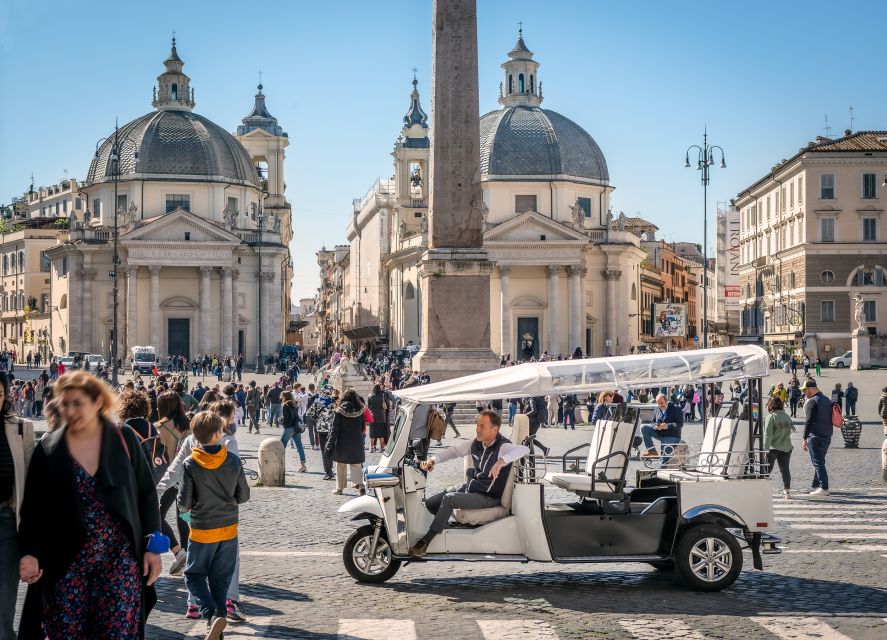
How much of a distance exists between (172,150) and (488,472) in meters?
67.6

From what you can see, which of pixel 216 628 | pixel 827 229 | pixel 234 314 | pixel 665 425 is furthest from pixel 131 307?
pixel 216 628

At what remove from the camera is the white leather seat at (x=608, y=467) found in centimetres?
1013

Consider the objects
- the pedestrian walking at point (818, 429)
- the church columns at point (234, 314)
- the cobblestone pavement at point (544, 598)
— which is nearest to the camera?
the cobblestone pavement at point (544, 598)

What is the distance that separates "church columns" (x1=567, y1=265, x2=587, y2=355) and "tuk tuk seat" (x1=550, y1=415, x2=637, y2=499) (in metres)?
60.0

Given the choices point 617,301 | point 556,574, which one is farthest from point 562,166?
point 556,574

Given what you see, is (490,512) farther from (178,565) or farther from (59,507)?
(59,507)

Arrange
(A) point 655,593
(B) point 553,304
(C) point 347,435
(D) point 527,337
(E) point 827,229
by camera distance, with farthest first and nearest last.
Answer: (D) point 527,337, (B) point 553,304, (E) point 827,229, (C) point 347,435, (A) point 655,593

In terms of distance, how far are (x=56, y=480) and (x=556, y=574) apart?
18.6 ft

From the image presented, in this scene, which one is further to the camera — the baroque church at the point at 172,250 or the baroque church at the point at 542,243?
the baroque church at the point at 172,250

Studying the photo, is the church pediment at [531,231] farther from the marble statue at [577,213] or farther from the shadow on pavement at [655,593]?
the shadow on pavement at [655,593]

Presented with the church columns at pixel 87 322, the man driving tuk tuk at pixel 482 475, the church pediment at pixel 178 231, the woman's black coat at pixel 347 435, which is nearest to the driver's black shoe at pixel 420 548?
the man driving tuk tuk at pixel 482 475

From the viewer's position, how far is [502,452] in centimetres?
983

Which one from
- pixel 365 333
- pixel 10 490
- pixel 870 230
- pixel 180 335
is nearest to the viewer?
pixel 10 490

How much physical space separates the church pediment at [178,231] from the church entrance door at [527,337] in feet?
53.8
